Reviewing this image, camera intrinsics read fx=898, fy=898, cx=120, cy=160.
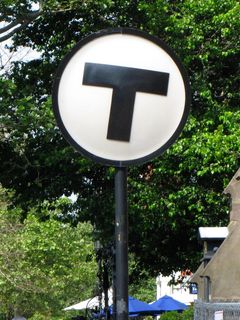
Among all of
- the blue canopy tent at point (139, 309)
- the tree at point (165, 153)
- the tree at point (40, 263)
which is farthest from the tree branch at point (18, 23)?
the blue canopy tent at point (139, 309)

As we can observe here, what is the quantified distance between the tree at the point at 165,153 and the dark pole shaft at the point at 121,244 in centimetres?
1593

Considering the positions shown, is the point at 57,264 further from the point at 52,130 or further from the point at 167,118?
the point at 167,118

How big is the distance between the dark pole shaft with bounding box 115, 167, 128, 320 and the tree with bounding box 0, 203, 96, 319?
33920 millimetres

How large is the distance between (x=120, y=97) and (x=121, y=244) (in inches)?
22.3

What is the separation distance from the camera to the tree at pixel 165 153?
21000 mm

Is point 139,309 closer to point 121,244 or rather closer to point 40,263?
point 40,263

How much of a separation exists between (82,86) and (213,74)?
65.4 ft

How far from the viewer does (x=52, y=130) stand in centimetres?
1984

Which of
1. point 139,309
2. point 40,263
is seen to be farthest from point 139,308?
point 40,263

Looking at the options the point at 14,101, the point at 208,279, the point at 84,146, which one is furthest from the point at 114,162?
the point at 14,101

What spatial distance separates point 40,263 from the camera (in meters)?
46.4

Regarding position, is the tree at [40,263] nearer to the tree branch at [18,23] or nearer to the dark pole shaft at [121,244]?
the tree branch at [18,23]

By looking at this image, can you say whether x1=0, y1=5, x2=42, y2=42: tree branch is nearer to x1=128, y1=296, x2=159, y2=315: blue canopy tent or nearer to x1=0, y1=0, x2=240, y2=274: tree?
x1=0, y1=0, x2=240, y2=274: tree

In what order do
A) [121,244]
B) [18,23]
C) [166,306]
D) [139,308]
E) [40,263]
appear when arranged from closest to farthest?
[121,244], [18,23], [139,308], [166,306], [40,263]
